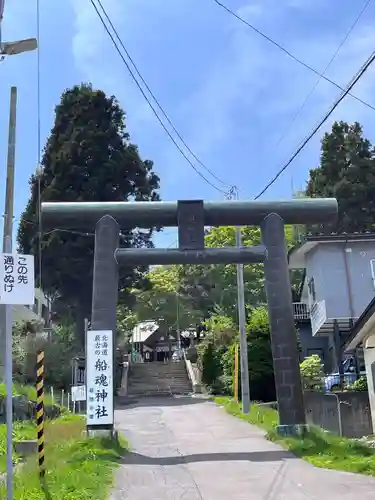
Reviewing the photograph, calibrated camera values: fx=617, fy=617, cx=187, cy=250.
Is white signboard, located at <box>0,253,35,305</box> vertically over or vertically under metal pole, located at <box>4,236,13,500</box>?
over

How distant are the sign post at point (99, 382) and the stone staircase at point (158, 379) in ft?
85.9

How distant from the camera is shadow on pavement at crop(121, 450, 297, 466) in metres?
12.4

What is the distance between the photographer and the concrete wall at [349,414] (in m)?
20.0

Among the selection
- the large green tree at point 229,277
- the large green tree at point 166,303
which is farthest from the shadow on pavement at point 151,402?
the large green tree at point 166,303

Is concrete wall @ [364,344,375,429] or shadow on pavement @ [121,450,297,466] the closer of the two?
shadow on pavement @ [121,450,297,466]

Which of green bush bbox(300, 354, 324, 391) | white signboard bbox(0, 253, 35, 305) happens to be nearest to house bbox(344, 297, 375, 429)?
green bush bbox(300, 354, 324, 391)

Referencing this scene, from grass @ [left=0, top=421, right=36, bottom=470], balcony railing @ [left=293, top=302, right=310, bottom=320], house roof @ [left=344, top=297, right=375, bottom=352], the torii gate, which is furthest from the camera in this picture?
balcony railing @ [left=293, top=302, right=310, bottom=320]

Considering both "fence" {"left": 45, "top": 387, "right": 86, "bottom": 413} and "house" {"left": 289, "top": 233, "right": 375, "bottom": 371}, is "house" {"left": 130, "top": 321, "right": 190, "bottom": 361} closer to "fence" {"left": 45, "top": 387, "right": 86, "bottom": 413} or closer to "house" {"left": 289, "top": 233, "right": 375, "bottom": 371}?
"fence" {"left": 45, "top": 387, "right": 86, "bottom": 413}

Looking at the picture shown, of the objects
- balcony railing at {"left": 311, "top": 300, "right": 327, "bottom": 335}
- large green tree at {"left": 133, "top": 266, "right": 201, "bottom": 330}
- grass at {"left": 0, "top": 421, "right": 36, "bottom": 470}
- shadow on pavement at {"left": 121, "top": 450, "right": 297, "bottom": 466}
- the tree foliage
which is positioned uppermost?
large green tree at {"left": 133, "top": 266, "right": 201, "bottom": 330}

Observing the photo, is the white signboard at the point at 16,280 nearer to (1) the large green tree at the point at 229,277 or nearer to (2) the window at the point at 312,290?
(2) the window at the point at 312,290

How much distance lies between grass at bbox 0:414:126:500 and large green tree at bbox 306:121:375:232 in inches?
1416

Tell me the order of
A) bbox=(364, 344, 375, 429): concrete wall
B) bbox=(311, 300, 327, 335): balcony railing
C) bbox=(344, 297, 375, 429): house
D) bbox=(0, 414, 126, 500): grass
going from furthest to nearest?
bbox=(311, 300, 327, 335): balcony railing
bbox=(364, 344, 375, 429): concrete wall
bbox=(344, 297, 375, 429): house
bbox=(0, 414, 126, 500): grass

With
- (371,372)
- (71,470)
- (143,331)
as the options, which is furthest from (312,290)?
(143,331)

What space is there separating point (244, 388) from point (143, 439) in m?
6.91
